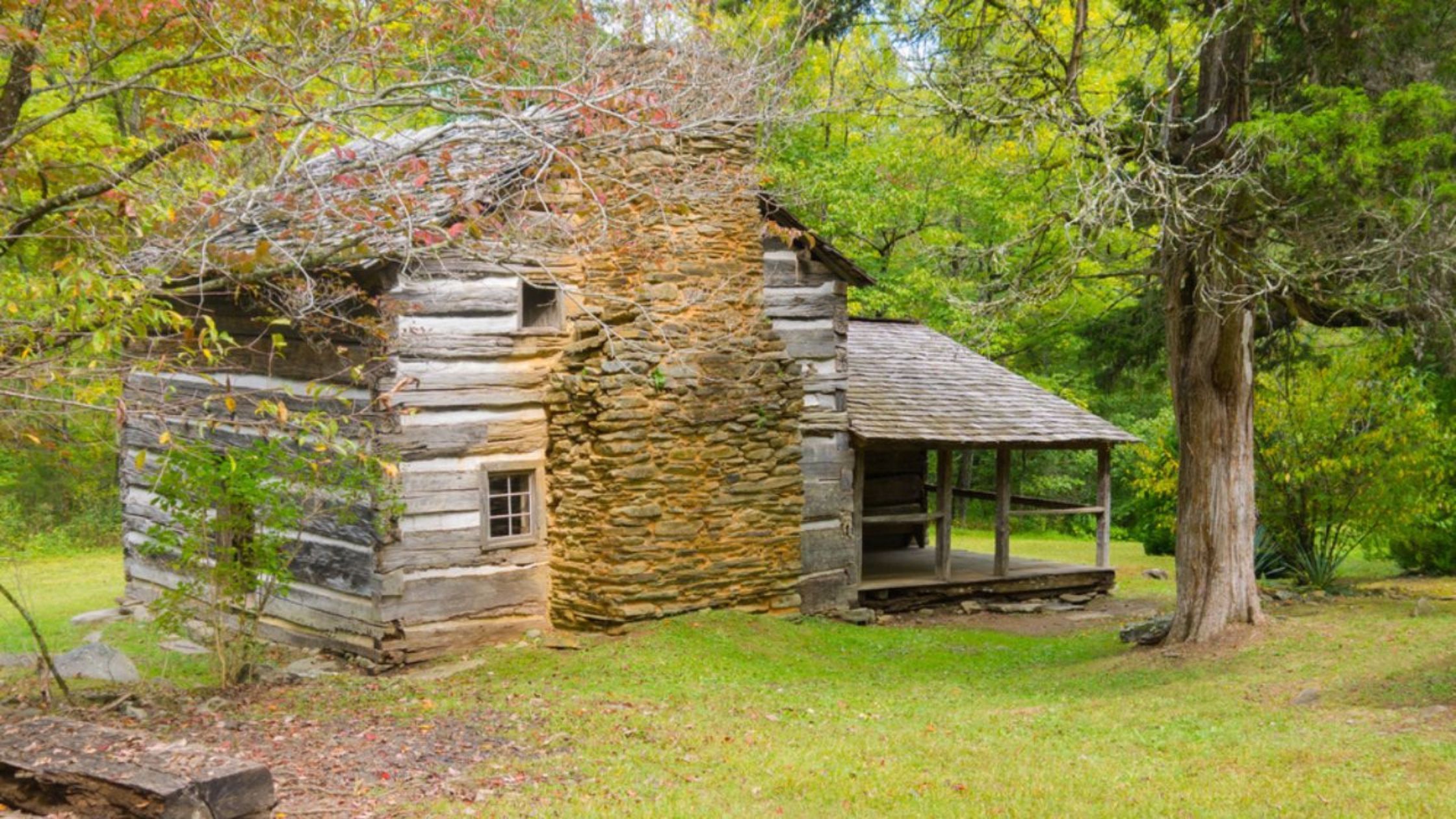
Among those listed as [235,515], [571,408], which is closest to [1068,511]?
[571,408]

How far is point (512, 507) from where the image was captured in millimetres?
13523

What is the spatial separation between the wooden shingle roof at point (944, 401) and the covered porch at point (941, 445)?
21 millimetres

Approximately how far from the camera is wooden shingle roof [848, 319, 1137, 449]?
16719 millimetres

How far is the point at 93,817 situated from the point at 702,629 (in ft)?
24.1

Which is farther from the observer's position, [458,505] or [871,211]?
[871,211]

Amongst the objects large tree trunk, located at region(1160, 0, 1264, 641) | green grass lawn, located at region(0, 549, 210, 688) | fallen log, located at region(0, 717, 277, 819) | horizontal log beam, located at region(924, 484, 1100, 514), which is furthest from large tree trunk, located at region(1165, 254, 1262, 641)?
green grass lawn, located at region(0, 549, 210, 688)

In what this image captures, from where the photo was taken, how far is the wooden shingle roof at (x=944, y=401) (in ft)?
54.9

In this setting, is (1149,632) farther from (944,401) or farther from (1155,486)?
(1155,486)

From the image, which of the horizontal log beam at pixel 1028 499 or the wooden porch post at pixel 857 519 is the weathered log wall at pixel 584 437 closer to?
the wooden porch post at pixel 857 519

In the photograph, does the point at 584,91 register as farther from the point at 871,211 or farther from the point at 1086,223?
the point at 871,211

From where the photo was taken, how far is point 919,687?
11688mm

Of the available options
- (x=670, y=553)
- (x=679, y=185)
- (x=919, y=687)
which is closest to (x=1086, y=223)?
(x=679, y=185)

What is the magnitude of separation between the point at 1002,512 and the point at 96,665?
11924 millimetres

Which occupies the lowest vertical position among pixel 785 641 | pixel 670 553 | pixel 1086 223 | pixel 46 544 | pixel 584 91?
pixel 46 544
